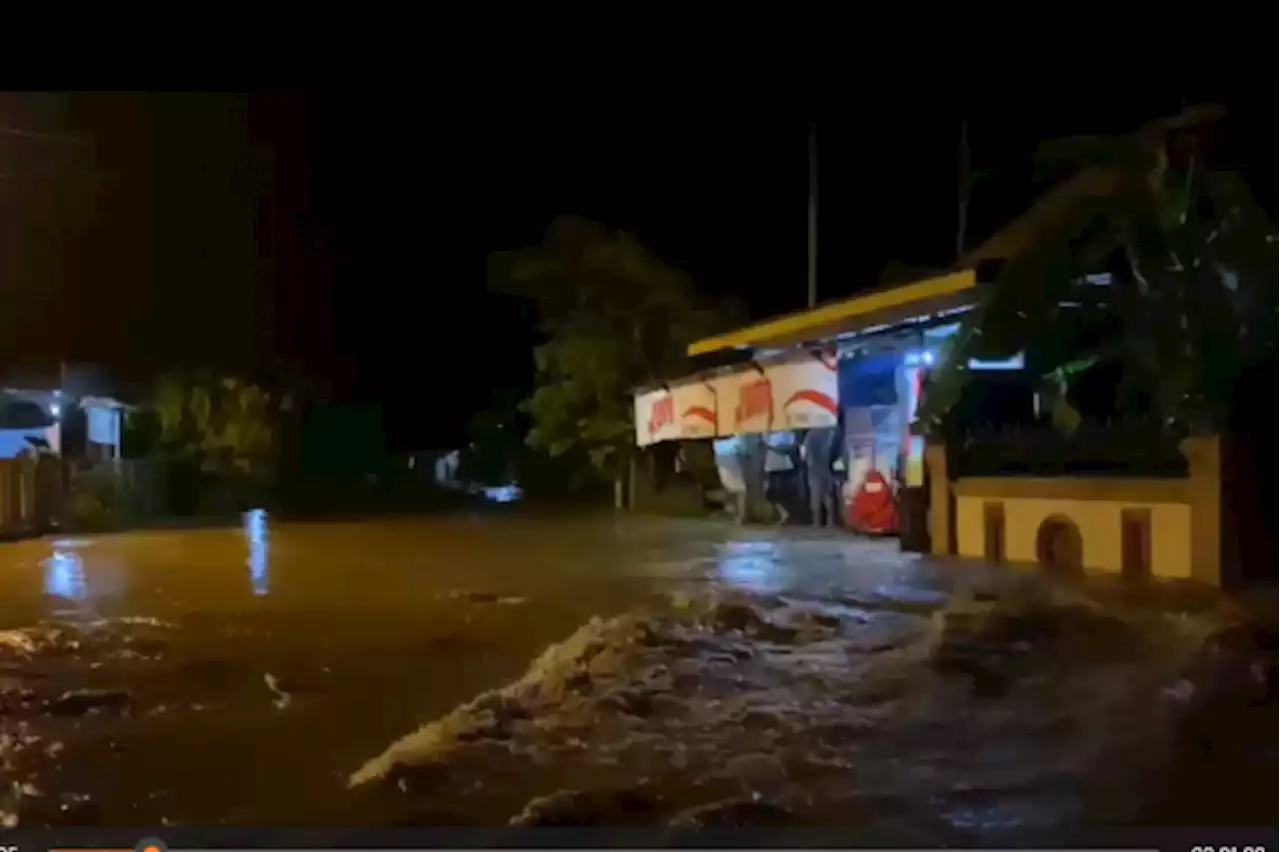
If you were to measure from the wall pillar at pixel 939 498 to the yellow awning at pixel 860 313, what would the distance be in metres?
1.36

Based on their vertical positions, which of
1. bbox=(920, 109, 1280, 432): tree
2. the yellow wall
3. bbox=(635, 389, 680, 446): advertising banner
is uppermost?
bbox=(920, 109, 1280, 432): tree

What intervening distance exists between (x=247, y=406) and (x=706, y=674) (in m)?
20.7

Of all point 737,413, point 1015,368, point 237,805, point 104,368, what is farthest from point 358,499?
point 237,805

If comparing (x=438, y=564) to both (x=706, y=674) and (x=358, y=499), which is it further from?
(x=358, y=499)

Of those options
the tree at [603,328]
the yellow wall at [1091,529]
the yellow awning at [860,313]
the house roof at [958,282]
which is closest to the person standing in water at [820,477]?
the yellow awning at [860,313]

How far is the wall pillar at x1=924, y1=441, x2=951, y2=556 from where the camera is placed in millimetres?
13312

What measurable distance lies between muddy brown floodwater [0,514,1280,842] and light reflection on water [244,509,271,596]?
237 millimetres

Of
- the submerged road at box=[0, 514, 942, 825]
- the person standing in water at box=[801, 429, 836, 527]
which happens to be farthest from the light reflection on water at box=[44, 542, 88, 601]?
the person standing in water at box=[801, 429, 836, 527]

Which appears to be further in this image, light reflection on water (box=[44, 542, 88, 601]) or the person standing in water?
the person standing in water

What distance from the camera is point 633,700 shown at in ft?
21.9

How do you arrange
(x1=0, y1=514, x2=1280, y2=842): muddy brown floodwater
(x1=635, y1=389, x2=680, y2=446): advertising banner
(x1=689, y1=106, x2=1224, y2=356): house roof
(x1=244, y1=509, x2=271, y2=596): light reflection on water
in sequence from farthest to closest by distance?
1. (x1=635, y1=389, x2=680, y2=446): advertising banner
2. (x1=244, y1=509, x2=271, y2=596): light reflection on water
3. (x1=689, y1=106, x2=1224, y2=356): house roof
4. (x1=0, y1=514, x2=1280, y2=842): muddy brown floodwater

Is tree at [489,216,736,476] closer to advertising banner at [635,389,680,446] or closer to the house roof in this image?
advertising banner at [635,389,680,446]

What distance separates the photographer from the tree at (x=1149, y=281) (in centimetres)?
1073

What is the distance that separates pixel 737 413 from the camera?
18.4 m
